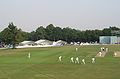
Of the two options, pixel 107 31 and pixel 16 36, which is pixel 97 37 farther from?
pixel 16 36

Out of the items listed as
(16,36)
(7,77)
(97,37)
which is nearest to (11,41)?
(16,36)

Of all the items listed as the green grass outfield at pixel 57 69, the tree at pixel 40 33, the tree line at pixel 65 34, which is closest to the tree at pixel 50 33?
the tree line at pixel 65 34

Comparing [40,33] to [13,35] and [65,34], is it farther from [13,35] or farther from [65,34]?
[13,35]

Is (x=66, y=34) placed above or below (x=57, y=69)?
above

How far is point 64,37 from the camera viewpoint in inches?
7062

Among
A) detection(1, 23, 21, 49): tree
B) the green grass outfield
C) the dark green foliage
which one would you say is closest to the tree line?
the dark green foliage

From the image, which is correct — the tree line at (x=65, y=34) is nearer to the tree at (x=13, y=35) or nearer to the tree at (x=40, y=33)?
the tree at (x=40, y=33)

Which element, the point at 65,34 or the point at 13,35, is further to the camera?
the point at 65,34

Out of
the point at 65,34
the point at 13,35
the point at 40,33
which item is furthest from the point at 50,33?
the point at 13,35

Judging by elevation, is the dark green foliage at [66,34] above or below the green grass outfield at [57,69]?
above

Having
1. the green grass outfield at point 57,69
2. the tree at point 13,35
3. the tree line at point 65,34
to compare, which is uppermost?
the tree line at point 65,34

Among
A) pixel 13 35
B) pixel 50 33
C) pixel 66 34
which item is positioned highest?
pixel 50 33

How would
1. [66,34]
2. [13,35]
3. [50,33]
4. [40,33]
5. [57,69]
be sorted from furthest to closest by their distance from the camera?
[50,33] < [40,33] < [66,34] < [13,35] < [57,69]

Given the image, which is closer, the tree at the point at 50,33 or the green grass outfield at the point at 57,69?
the green grass outfield at the point at 57,69
